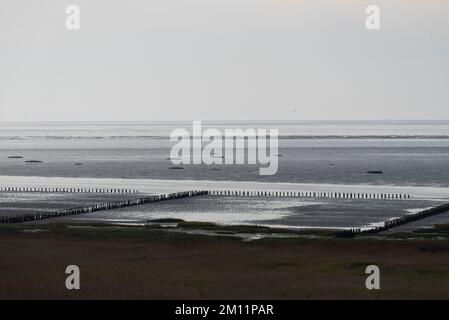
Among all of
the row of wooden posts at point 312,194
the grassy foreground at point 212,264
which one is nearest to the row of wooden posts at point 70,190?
the row of wooden posts at point 312,194

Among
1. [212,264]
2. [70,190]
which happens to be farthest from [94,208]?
[212,264]

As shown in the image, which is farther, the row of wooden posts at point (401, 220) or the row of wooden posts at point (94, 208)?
the row of wooden posts at point (94, 208)

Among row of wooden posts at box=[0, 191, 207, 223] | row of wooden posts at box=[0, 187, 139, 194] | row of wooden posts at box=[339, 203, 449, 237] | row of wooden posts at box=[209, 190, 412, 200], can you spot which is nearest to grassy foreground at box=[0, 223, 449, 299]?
row of wooden posts at box=[339, 203, 449, 237]

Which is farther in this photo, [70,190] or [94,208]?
[70,190]

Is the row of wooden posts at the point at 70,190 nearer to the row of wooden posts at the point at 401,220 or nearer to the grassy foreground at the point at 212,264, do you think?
the row of wooden posts at the point at 401,220

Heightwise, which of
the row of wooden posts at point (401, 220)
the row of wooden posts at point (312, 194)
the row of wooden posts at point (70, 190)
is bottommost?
the row of wooden posts at point (401, 220)

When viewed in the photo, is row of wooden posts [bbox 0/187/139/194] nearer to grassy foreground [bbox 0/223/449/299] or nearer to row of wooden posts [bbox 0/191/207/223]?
row of wooden posts [bbox 0/191/207/223]

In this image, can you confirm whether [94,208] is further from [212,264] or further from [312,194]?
[212,264]

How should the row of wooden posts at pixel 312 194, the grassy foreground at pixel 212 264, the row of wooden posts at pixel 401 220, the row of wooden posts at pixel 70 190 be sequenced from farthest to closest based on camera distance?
the row of wooden posts at pixel 70 190 < the row of wooden posts at pixel 312 194 < the row of wooden posts at pixel 401 220 < the grassy foreground at pixel 212 264
